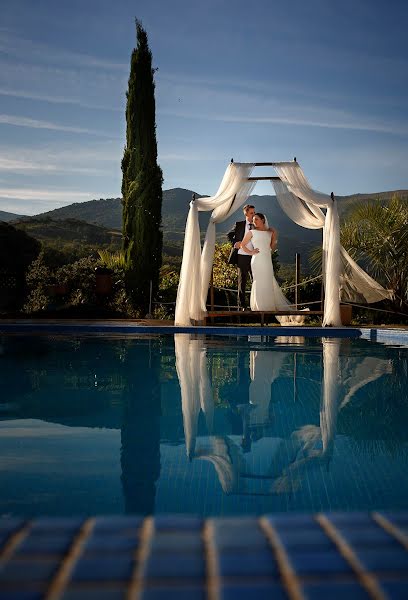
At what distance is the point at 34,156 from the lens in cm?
1717

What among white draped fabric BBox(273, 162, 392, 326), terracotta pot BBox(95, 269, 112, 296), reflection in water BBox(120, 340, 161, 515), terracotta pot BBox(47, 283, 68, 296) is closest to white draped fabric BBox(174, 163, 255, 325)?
white draped fabric BBox(273, 162, 392, 326)

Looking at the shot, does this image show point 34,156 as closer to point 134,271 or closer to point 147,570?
point 134,271

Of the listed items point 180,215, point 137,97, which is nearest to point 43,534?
point 137,97

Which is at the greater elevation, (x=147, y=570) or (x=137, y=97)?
(x=137, y=97)

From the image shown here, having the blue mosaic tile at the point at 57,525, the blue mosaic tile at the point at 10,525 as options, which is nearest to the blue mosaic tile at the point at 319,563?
the blue mosaic tile at the point at 57,525

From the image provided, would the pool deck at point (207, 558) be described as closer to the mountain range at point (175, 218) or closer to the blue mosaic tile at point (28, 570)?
the blue mosaic tile at point (28, 570)

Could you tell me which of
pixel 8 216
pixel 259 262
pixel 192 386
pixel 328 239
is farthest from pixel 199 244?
pixel 8 216

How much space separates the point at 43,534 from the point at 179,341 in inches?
268

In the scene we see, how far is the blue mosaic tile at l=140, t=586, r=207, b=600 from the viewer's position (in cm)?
120

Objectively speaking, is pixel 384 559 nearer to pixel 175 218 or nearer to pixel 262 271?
pixel 262 271

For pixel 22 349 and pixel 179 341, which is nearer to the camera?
pixel 22 349

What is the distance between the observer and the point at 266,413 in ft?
12.8

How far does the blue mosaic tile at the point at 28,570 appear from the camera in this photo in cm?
126

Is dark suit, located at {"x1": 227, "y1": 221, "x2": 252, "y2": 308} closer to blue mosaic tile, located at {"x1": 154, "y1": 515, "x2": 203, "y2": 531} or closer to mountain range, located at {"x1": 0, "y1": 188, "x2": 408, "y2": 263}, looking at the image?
Answer: blue mosaic tile, located at {"x1": 154, "y1": 515, "x2": 203, "y2": 531}
